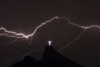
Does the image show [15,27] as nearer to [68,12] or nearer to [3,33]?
[3,33]

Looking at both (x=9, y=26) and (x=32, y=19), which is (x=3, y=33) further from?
(x=32, y=19)

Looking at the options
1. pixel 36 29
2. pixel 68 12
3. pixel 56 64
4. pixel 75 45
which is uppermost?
pixel 68 12

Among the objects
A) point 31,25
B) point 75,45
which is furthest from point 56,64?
point 31,25

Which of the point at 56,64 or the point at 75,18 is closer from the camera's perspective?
the point at 56,64

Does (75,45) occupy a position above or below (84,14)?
below

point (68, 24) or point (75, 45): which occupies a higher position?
point (68, 24)

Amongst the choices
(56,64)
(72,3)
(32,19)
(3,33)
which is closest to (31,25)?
(32,19)

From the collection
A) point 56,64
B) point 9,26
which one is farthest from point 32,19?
point 56,64

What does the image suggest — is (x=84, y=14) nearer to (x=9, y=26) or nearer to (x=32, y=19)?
(x=32, y=19)
